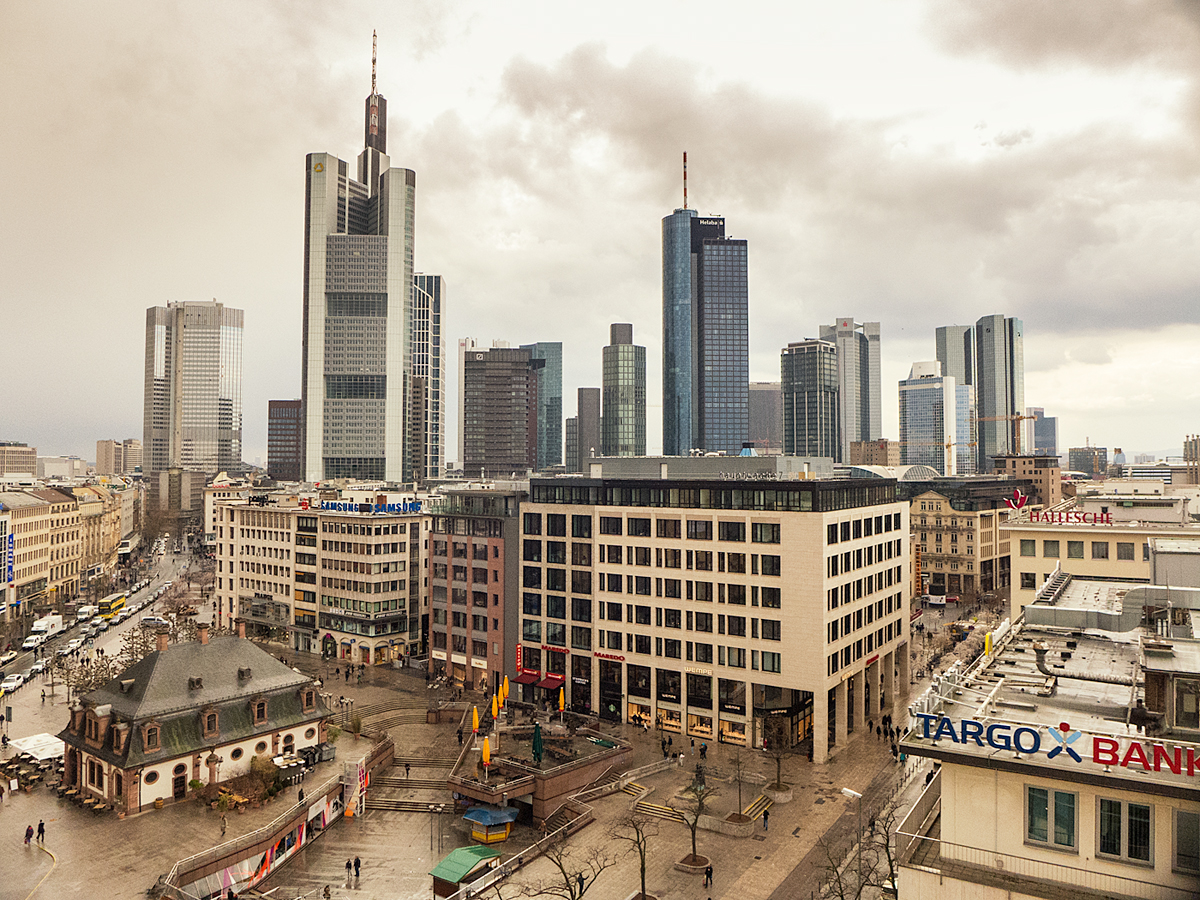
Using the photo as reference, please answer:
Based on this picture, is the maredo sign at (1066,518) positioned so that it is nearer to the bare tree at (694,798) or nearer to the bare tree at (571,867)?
the bare tree at (694,798)

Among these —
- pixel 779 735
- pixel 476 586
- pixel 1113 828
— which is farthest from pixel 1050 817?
pixel 476 586

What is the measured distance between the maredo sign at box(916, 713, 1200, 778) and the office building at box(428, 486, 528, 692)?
8155 centimetres

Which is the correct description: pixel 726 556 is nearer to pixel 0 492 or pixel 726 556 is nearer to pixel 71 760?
pixel 71 760

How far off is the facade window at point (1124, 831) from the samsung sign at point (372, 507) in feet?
392

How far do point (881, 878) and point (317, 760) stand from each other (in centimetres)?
5115

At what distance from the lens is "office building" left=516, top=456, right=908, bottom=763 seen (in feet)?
266

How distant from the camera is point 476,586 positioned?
110 metres

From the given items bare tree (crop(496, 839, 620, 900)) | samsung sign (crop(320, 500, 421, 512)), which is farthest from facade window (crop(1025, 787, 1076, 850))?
samsung sign (crop(320, 500, 421, 512))

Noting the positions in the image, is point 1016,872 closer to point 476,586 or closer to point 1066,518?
point 1066,518

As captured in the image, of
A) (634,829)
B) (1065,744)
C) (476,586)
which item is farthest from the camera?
(476,586)

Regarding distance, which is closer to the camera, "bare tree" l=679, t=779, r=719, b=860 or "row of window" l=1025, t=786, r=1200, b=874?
"row of window" l=1025, t=786, r=1200, b=874

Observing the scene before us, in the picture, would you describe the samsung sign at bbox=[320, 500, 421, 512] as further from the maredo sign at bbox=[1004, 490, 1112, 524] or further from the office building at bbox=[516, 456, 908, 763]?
the maredo sign at bbox=[1004, 490, 1112, 524]

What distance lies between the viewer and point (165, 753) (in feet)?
220

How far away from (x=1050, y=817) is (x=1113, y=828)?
1.74 meters
